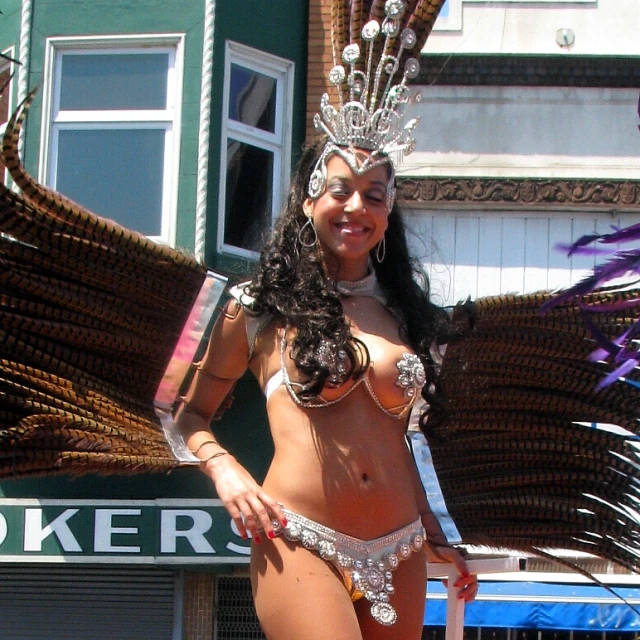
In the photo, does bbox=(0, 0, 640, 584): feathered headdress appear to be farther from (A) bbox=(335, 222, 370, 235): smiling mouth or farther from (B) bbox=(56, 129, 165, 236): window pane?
(B) bbox=(56, 129, 165, 236): window pane

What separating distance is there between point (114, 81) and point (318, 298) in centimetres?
542

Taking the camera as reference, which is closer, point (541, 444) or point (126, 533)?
point (541, 444)

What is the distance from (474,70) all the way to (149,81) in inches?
84.5

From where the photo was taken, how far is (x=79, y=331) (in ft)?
→ 13.8

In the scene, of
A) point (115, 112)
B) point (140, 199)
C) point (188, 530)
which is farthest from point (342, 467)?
point (115, 112)

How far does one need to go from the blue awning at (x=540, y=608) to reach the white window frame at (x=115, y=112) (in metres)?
3.01

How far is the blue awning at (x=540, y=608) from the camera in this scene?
8.66 m

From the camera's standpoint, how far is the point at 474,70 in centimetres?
920

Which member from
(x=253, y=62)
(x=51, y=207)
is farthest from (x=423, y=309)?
(x=253, y=62)

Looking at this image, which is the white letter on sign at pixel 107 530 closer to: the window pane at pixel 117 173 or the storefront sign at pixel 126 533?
the storefront sign at pixel 126 533

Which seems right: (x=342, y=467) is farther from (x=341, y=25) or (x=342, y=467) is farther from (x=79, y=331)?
(x=341, y=25)

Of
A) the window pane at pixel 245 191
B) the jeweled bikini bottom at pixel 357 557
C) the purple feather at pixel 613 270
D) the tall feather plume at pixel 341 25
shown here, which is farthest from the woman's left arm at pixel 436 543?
the window pane at pixel 245 191

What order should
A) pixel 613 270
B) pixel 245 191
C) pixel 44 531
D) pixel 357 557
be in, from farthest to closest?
pixel 245 191, pixel 44 531, pixel 357 557, pixel 613 270

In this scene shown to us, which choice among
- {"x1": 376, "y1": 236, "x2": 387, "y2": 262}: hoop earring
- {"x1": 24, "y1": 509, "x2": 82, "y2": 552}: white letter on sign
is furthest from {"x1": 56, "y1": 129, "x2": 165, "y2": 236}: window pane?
{"x1": 376, "y1": 236, "x2": 387, "y2": 262}: hoop earring
